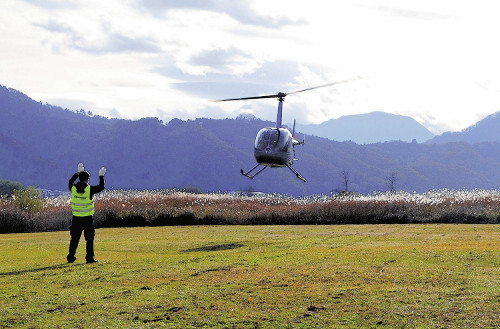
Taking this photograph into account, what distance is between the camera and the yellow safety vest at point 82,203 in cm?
1574

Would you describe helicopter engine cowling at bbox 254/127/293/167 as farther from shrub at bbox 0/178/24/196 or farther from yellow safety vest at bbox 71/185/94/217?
shrub at bbox 0/178/24/196

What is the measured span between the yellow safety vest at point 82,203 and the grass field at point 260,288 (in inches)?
49.4

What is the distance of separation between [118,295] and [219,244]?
1038 centimetres

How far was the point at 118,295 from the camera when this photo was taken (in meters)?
11.7

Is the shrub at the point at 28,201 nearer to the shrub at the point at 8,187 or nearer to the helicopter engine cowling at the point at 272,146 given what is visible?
the helicopter engine cowling at the point at 272,146

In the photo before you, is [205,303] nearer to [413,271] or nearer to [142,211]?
[413,271]

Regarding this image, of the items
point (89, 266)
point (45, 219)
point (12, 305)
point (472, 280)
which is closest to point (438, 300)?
point (472, 280)

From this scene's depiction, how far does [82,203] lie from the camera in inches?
625

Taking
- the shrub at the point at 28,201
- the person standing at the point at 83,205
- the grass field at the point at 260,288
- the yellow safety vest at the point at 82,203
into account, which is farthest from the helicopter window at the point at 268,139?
the yellow safety vest at the point at 82,203

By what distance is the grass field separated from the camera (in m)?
9.80

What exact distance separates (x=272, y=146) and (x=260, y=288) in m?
20.0

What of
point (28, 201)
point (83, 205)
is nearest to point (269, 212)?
point (28, 201)

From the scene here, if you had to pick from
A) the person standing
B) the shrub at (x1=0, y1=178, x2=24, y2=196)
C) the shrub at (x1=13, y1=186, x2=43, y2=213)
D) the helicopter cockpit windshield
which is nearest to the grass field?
the person standing

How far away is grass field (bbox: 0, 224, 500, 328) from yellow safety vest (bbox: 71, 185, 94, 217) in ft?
4.11
